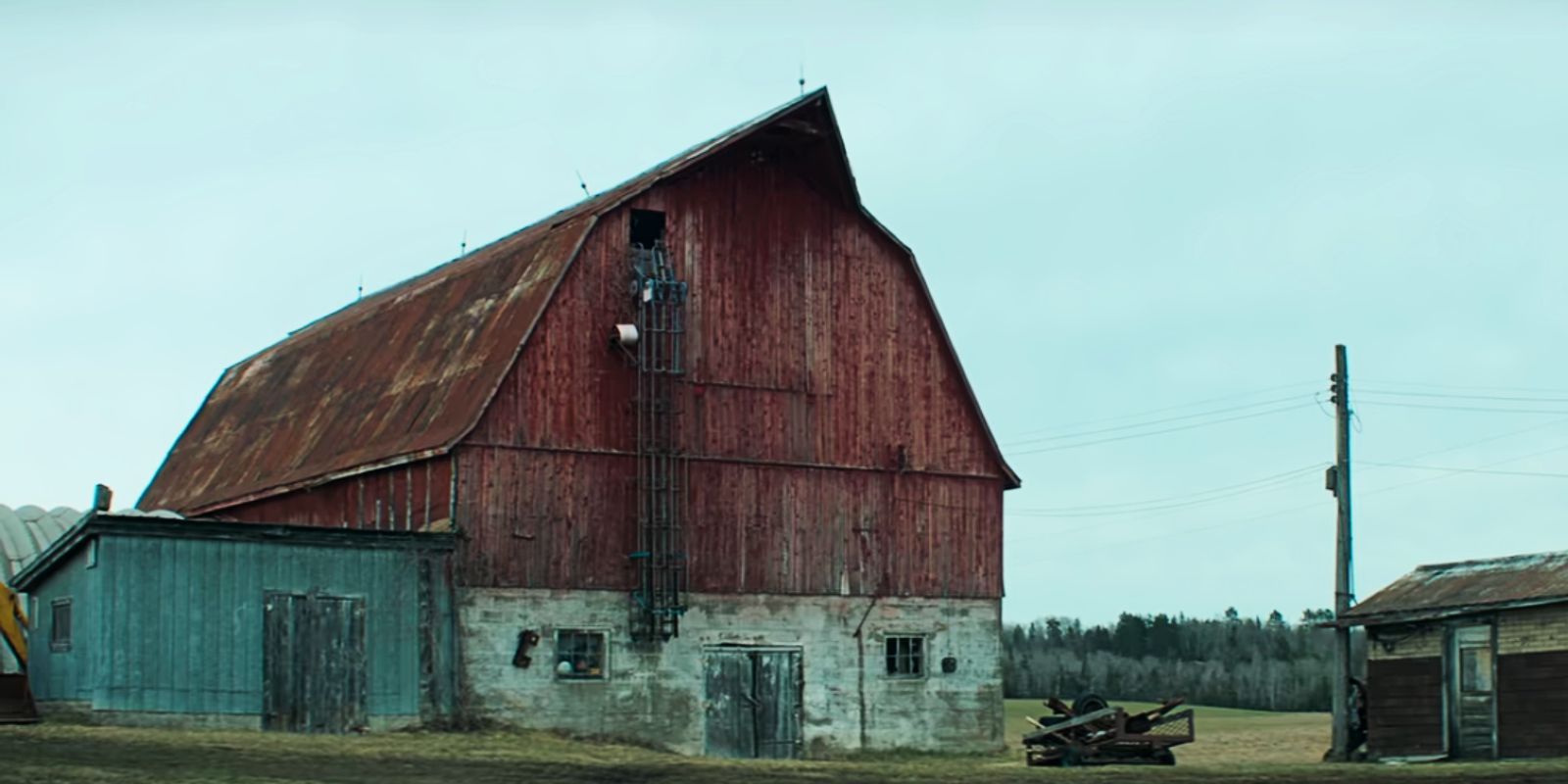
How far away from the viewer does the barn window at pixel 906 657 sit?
36188 mm

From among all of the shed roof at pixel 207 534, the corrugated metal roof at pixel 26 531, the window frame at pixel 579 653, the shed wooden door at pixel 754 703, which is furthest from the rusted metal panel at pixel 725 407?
the corrugated metal roof at pixel 26 531

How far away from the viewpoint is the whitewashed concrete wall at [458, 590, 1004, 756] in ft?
106

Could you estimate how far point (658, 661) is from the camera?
33781 mm

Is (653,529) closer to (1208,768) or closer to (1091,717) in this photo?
(1091,717)

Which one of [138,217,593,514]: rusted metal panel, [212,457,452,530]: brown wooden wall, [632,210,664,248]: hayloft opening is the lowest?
[212,457,452,530]: brown wooden wall

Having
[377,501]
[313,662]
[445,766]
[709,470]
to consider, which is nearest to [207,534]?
[313,662]

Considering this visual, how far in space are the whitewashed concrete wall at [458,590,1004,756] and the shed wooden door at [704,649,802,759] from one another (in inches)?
7.8

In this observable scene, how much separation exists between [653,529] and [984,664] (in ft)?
23.8

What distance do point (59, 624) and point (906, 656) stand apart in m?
14.2

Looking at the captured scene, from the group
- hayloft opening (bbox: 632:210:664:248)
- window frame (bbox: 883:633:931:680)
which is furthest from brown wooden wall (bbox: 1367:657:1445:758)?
hayloft opening (bbox: 632:210:664:248)

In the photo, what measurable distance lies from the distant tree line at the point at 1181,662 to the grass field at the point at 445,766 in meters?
68.5

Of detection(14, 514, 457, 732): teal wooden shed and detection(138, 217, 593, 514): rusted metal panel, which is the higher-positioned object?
detection(138, 217, 593, 514): rusted metal panel

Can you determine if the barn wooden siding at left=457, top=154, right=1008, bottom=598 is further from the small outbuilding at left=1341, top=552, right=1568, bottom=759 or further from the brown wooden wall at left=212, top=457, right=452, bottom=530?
the small outbuilding at left=1341, top=552, right=1568, bottom=759

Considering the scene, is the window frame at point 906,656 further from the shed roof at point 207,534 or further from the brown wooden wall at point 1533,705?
the brown wooden wall at point 1533,705
